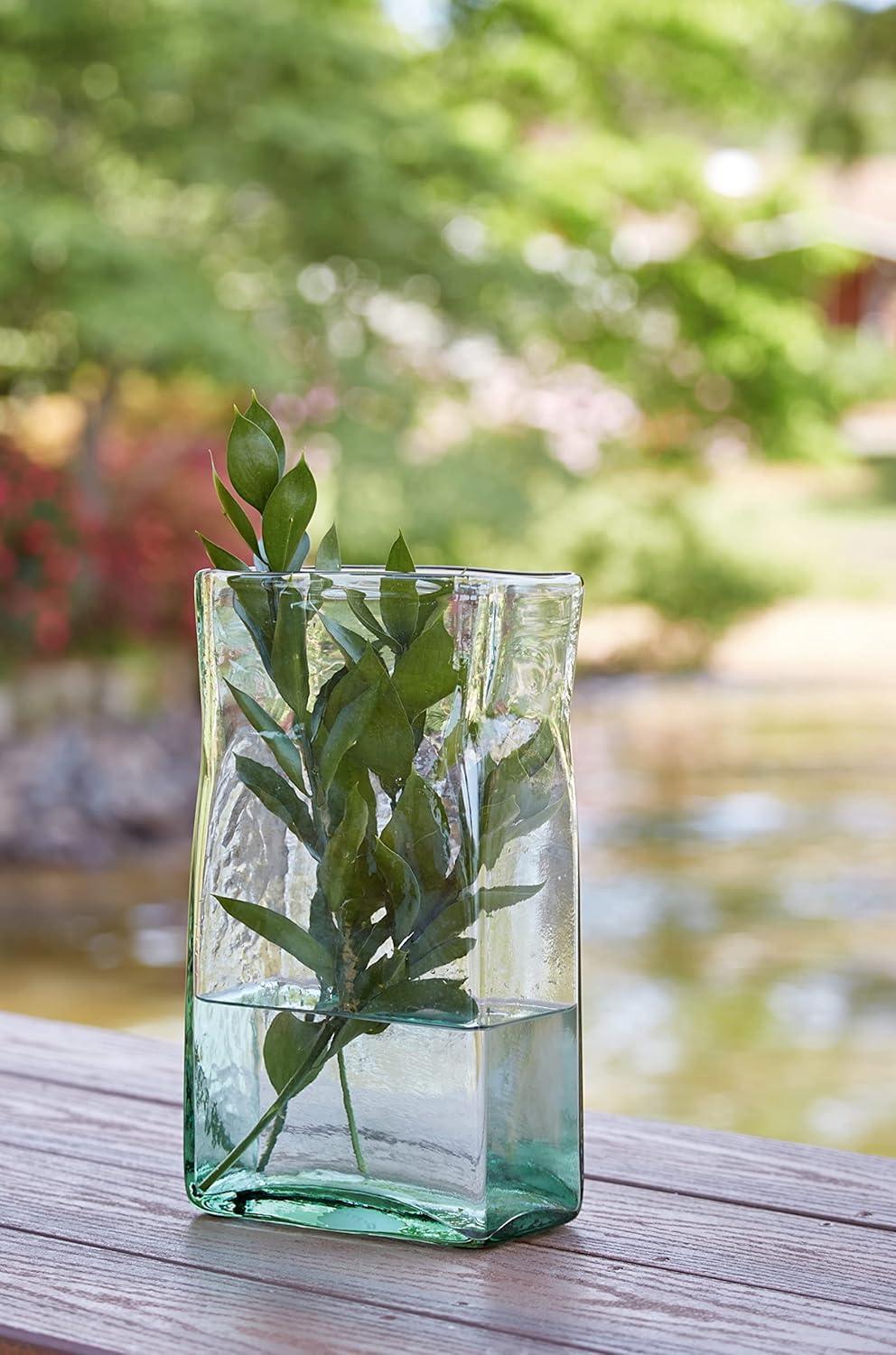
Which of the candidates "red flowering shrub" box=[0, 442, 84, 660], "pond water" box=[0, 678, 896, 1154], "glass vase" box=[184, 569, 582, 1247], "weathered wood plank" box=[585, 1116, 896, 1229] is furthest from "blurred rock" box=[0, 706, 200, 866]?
"glass vase" box=[184, 569, 582, 1247]

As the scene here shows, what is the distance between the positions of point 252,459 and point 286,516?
0.03 m

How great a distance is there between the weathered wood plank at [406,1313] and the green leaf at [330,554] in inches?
10.1

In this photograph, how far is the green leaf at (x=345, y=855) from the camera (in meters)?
0.65

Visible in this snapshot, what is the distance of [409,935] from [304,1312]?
132mm

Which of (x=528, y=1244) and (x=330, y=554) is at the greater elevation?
(x=330, y=554)

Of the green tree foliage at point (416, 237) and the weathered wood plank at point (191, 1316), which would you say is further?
the green tree foliage at point (416, 237)

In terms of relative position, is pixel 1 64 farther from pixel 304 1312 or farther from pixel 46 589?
pixel 304 1312

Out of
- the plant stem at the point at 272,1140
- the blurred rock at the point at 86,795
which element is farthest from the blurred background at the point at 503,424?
the plant stem at the point at 272,1140

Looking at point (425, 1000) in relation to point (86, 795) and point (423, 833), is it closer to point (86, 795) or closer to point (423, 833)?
point (423, 833)

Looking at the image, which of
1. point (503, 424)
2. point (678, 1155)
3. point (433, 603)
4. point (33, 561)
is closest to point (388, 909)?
point (433, 603)

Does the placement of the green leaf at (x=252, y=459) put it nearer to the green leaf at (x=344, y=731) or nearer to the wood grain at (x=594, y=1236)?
the green leaf at (x=344, y=731)

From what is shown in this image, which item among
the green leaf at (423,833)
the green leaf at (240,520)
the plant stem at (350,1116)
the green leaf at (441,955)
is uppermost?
the green leaf at (240,520)

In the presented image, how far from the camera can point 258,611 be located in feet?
2.22

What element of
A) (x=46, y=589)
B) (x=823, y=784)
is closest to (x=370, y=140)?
(x=46, y=589)
